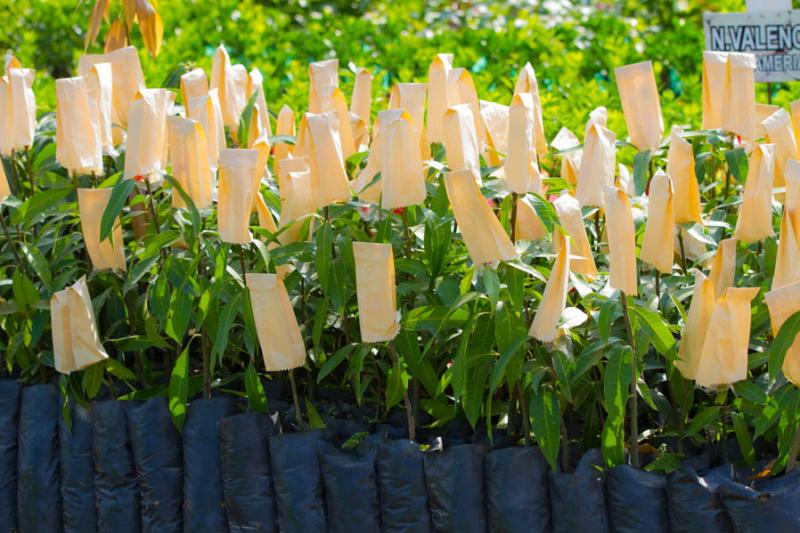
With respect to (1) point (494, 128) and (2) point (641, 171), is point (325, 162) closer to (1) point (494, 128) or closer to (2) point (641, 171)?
(1) point (494, 128)

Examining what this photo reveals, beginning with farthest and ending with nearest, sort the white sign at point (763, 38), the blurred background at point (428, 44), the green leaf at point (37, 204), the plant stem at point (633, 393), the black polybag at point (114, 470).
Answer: the blurred background at point (428, 44) → the white sign at point (763, 38) → the green leaf at point (37, 204) → the black polybag at point (114, 470) → the plant stem at point (633, 393)

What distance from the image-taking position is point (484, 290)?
204cm

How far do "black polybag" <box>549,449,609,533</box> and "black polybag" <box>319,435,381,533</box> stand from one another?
12.6 inches

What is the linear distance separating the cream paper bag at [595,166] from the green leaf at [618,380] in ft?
1.12

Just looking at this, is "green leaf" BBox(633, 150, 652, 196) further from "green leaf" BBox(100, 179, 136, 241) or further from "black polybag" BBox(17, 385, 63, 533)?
"black polybag" BBox(17, 385, 63, 533)

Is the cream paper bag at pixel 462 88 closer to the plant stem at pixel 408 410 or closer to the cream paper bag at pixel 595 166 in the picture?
the cream paper bag at pixel 595 166

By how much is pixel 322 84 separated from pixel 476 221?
865mm

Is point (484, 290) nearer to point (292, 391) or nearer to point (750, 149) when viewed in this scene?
point (292, 391)

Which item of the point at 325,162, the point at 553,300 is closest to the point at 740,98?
the point at 553,300

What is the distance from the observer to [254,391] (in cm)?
225

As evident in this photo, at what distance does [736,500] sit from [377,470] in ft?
1.99

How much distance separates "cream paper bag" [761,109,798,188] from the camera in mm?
2238

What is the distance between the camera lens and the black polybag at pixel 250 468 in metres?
2.22

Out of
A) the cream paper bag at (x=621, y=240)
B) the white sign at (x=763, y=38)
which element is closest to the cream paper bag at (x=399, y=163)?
the cream paper bag at (x=621, y=240)
